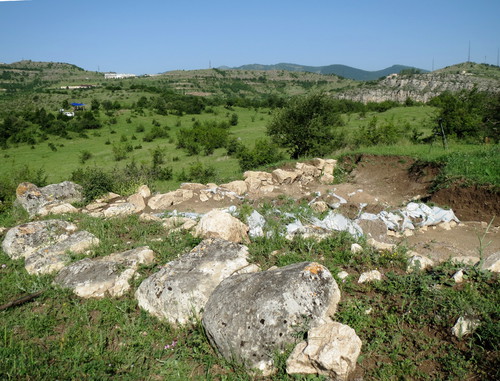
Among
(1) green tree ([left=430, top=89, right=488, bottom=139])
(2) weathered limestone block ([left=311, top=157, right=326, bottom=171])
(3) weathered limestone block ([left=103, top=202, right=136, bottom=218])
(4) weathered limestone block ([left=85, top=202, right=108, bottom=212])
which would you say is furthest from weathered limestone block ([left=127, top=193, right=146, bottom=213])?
(1) green tree ([left=430, top=89, right=488, bottom=139])

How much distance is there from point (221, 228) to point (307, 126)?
1565 centimetres

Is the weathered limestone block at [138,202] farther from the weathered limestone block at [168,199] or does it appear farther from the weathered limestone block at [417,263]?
the weathered limestone block at [417,263]

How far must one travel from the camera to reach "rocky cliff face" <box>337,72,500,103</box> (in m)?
82.3

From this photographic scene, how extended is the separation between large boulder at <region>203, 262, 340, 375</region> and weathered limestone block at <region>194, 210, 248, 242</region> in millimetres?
2414


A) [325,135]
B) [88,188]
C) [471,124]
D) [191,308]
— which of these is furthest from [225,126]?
[191,308]

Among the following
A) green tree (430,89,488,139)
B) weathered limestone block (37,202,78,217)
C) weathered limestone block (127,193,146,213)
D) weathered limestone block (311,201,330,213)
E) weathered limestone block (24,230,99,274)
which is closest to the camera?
weathered limestone block (24,230,99,274)

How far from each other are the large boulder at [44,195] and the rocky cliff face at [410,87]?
289ft

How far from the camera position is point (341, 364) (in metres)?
3.47

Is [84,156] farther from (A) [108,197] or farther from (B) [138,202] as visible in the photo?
(B) [138,202]

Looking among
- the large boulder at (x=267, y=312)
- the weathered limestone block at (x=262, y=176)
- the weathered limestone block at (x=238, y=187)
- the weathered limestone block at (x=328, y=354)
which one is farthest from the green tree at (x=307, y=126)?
the weathered limestone block at (x=328, y=354)

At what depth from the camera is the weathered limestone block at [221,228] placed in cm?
700

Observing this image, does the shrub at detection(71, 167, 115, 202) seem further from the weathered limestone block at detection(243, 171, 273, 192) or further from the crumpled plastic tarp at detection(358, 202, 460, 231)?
the crumpled plastic tarp at detection(358, 202, 460, 231)

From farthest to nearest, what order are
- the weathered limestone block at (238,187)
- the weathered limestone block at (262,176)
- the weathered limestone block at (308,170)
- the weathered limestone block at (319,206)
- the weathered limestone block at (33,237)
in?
1. the weathered limestone block at (308,170)
2. the weathered limestone block at (262,176)
3. the weathered limestone block at (238,187)
4. the weathered limestone block at (319,206)
5. the weathered limestone block at (33,237)

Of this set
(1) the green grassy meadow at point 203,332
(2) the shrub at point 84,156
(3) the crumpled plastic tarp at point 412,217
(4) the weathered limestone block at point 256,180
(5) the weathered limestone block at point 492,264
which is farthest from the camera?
(2) the shrub at point 84,156
